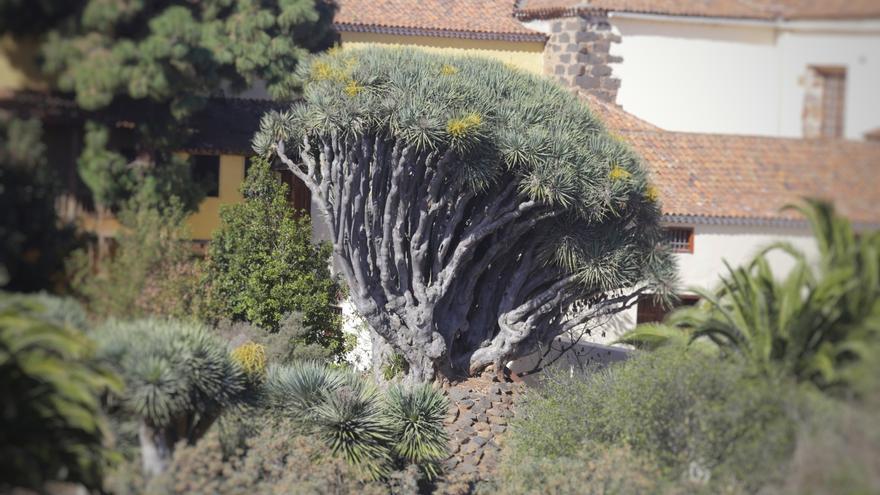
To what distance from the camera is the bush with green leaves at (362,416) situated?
12.8m

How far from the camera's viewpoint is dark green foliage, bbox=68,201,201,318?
11711 millimetres

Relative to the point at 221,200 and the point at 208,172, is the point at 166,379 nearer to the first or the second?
the point at 208,172

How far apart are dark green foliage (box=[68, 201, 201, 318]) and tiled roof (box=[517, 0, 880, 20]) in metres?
7.20

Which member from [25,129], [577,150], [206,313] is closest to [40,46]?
[25,129]

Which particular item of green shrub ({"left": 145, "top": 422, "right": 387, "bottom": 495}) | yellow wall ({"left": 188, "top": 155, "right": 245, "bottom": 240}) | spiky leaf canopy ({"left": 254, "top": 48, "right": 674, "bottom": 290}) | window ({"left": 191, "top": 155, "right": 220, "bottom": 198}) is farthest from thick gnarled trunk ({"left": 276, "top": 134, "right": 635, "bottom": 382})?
green shrub ({"left": 145, "top": 422, "right": 387, "bottom": 495})

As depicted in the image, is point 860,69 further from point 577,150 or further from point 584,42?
point 584,42

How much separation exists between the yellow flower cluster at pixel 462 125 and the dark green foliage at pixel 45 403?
18.8 feet

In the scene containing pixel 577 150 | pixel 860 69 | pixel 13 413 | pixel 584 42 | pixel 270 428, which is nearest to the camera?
pixel 13 413

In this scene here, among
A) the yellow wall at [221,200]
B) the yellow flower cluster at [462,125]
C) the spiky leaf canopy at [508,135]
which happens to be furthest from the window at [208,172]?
the yellow flower cluster at [462,125]

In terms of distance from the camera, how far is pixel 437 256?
613 inches

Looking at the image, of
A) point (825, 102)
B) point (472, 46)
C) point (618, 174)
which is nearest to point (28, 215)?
point (618, 174)

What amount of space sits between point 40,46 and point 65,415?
13.5 feet

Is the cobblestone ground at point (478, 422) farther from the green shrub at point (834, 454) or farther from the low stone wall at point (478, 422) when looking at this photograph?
the green shrub at point (834, 454)

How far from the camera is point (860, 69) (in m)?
10.4
